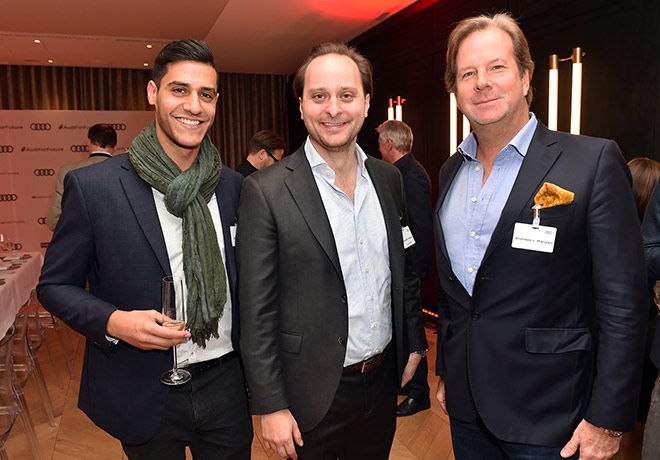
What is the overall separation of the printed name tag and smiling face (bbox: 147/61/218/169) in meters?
0.98

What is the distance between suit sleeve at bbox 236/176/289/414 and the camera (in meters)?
1.42

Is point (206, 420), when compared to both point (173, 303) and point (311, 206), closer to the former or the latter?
point (173, 303)

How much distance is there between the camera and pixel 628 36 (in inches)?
127

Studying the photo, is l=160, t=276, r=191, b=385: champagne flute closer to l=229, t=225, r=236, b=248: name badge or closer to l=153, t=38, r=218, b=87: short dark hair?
l=229, t=225, r=236, b=248: name badge

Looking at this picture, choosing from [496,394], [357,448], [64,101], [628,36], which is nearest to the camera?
[496,394]

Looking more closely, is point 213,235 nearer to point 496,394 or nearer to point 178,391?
point 178,391

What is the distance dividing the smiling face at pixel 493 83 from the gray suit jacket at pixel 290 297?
0.54 m

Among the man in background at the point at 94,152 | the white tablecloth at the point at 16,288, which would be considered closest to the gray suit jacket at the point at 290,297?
the white tablecloth at the point at 16,288

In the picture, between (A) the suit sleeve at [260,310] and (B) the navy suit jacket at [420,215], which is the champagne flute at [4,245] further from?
(A) the suit sleeve at [260,310]

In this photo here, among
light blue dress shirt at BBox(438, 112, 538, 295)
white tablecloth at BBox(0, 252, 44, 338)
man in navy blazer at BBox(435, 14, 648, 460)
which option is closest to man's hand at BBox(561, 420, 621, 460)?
man in navy blazer at BBox(435, 14, 648, 460)

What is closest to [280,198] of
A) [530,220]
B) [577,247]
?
[530,220]

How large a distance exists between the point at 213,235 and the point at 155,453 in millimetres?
682

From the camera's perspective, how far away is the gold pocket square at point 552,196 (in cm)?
131

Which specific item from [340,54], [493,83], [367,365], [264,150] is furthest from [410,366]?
[264,150]
